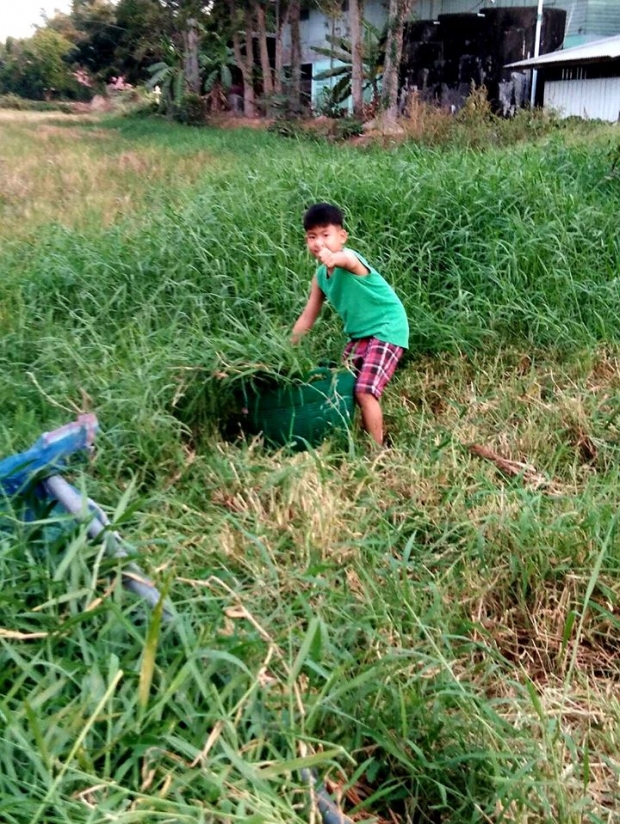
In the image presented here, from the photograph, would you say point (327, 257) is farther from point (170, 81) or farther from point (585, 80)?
A: point (170, 81)

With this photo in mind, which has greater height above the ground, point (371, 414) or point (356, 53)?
point (356, 53)

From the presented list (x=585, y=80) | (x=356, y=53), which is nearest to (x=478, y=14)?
(x=585, y=80)

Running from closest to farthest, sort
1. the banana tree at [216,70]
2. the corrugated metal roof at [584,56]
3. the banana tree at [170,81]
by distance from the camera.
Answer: the corrugated metal roof at [584,56], the banana tree at [170,81], the banana tree at [216,70]

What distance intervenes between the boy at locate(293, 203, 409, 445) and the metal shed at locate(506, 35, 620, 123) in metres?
11.0

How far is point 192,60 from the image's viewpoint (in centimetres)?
2328

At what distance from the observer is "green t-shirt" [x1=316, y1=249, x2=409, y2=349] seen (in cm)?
365

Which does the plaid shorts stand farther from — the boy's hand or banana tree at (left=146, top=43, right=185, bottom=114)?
banana tree at (left=146, top=43, right=185, bottom=114)

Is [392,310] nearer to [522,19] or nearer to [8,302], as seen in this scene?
[8,302]

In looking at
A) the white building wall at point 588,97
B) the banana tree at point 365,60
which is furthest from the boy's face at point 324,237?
the banana tree at point 365,60

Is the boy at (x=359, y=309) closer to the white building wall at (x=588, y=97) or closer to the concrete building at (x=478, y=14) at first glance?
the white building wall at (x=588, y=97)

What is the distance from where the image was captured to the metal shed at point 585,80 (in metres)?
14.0

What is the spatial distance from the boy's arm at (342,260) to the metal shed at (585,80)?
36.4ft

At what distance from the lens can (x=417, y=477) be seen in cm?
305

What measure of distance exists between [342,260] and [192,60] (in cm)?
2215
